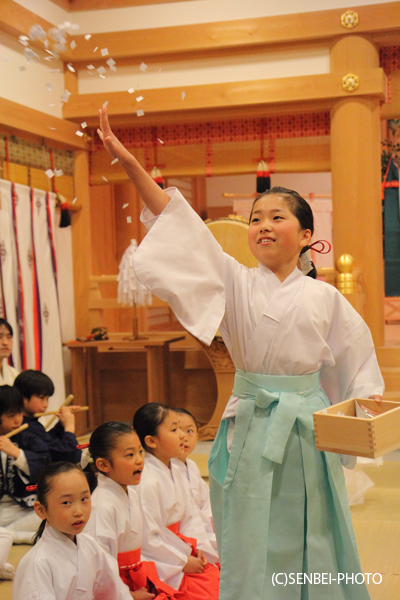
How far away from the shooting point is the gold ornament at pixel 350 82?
16.5ft

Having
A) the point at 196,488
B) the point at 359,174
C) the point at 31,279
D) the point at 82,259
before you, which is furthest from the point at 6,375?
the point at 359,174

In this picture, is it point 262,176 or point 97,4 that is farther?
point 262,176

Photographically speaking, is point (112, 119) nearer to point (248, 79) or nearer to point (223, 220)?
point (248, 79)

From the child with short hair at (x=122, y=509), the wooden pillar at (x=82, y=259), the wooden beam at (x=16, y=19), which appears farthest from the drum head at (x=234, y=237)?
the child with short hair at (x=122, y=509)

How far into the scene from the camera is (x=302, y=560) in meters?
1.72

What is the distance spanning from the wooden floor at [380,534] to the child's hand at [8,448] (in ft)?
1.47

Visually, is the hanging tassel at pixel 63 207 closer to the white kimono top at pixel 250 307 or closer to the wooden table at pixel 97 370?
the wooden table at pixel 97 370

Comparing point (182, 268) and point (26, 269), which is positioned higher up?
point (26, 269)

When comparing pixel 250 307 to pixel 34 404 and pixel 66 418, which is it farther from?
pixel 34 404

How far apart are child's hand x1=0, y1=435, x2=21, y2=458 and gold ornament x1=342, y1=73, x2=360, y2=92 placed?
3.82 meters

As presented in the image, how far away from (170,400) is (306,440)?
13.3ft

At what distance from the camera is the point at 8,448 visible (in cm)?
310

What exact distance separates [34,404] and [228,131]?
3286 millimetres

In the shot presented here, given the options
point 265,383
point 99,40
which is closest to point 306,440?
point 265,383
